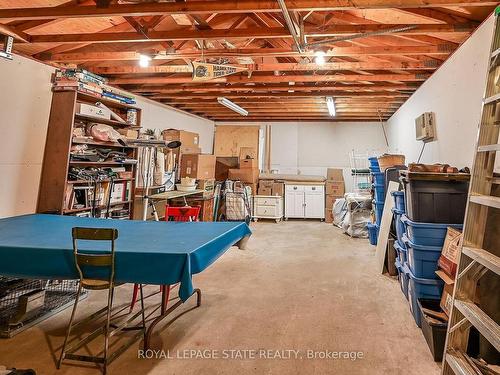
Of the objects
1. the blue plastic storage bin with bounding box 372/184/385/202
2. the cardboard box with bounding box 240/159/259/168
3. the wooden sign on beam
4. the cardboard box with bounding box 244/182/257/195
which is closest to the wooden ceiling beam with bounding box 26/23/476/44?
the wooden sign on beam

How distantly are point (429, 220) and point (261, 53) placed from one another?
2630 mm

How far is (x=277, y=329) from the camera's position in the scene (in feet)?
7.81

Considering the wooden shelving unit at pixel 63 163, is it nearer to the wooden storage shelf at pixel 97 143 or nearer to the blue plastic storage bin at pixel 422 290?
the wooden storage shelf at pixel 97 143

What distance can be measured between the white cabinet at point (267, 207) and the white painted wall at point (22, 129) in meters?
4.97

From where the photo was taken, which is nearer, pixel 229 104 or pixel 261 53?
pixel 261 53

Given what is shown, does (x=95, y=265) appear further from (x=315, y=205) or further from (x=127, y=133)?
(x=315, y=205)

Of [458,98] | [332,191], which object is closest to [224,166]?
[332,191]

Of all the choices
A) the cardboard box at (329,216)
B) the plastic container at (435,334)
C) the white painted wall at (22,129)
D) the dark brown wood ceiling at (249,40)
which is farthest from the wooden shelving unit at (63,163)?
the cardboard box at (329,216)

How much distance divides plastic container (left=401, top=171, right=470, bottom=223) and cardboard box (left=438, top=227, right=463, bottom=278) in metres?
0.23

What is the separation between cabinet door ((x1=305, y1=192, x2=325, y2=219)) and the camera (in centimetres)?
771

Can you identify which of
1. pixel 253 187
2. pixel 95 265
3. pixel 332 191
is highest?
pixel 332 191

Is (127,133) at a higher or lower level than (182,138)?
lower

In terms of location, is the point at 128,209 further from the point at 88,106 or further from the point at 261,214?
the point at 261,214

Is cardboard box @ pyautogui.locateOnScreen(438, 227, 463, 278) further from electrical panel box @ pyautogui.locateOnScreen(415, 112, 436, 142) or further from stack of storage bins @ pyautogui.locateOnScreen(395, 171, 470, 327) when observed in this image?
electrical panel box @ pyautogui.locateOnScreen(415, 112, 436, 142)
